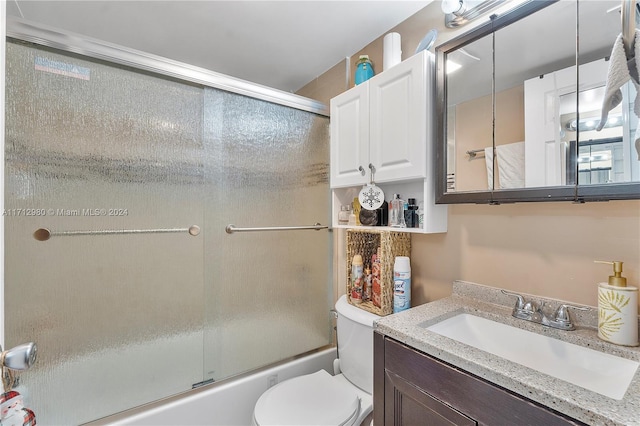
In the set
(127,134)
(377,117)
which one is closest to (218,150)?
(127,134)

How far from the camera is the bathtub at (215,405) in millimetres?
1212

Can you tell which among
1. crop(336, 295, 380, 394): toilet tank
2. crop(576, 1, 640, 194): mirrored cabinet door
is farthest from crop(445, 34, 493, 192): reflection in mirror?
crop(336, 295, 380, 394): toilet tank

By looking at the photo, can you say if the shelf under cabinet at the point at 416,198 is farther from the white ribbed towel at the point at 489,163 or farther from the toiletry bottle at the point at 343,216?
the white ribbed towel at the point at 489,163

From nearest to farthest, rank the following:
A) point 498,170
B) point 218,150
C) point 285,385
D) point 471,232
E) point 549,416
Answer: point 549,416, point 498,170, point 471,232, point 285,385, point 218,150

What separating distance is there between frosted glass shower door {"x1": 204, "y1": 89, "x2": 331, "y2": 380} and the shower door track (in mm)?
51

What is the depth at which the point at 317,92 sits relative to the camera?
199 cm

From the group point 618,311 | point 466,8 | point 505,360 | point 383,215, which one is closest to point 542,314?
point 618,311

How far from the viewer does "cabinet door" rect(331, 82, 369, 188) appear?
1.37 metres

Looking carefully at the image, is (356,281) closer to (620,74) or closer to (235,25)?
(620,74)

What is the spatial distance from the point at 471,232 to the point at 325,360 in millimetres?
1213

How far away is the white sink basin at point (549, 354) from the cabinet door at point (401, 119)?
589 millimetres

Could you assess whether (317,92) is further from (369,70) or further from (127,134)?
(127,134)

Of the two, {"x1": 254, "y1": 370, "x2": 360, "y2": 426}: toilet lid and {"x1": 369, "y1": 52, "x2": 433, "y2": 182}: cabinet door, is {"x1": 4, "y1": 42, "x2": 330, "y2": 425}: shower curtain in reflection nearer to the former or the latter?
{"x1": 254, "y1": 370, "x2": 360, "y2": 426}: toilet lid

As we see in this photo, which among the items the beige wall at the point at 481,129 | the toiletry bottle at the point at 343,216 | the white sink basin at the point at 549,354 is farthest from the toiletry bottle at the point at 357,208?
the white sink basin at the point at 549,354
